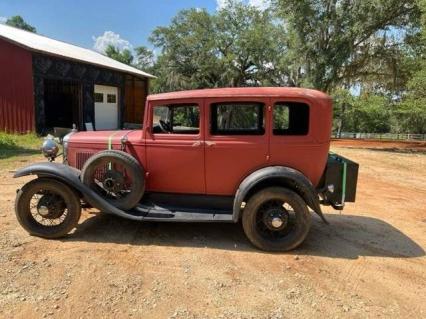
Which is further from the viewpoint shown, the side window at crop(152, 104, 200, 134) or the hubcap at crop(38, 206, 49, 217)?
the side window at crop(152, 104, 200, 134)

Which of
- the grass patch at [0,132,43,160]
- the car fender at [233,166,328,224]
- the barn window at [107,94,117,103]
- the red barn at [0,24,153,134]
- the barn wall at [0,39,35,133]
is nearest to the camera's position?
the car fender at [233,166,328,224]

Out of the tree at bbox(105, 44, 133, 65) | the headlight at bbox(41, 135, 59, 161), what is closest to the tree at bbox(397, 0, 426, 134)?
the headlight at bbox(41, 135, 59, 161)

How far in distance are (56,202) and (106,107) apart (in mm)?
18176

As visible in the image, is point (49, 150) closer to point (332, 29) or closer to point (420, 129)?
point (332, 29)

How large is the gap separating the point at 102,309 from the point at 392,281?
10.1ft

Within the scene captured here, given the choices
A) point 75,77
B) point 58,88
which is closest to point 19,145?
point 75,77

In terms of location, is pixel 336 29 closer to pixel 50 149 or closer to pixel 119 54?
pixel 50 149

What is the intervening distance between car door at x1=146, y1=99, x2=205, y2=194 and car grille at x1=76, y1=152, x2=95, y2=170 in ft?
3.17

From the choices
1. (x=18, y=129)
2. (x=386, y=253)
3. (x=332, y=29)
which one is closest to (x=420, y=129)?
(x=332, y=29)

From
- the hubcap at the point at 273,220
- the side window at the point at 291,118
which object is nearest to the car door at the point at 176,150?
the hubcap at the point at 273,220

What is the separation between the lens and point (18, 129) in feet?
57.3

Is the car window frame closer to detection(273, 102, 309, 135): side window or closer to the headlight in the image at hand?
detection(273, 102, 309, 135): side window

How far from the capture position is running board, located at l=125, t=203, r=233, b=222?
5.18 meters

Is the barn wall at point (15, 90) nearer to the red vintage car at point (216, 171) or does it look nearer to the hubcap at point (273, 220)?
the red vintage car at point (216, 171)
